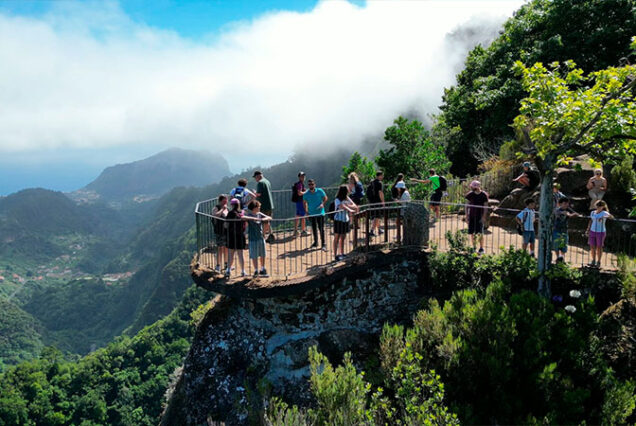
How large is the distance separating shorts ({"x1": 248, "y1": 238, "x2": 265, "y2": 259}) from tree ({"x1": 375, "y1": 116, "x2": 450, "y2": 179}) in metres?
9.37

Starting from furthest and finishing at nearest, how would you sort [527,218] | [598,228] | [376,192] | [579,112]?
[376,192]
[527,218]
[598,228]
[579,112]

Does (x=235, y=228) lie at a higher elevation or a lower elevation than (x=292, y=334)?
higher

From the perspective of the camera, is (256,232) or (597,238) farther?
(256,232)

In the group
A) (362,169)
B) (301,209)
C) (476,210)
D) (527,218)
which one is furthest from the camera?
(362,169)

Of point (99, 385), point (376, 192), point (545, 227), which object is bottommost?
point (99, 385)

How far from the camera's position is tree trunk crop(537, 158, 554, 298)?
754cm

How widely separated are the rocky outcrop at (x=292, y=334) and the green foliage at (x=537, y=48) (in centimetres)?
805

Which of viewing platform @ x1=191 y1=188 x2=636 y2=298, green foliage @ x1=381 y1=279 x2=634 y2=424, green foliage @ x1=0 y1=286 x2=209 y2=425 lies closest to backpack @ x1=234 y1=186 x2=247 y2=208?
viewing platform @ x1=191 y1=188 x2=636 y2=298

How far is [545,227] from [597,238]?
1415 mm

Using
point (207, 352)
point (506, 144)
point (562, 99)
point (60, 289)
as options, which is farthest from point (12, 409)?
point (60, 289)

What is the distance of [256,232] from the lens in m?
8.64

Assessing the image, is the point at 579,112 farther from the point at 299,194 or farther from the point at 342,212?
the point at 299,194

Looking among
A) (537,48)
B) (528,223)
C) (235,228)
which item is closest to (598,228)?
(528,223)

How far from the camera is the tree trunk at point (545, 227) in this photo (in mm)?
7543
